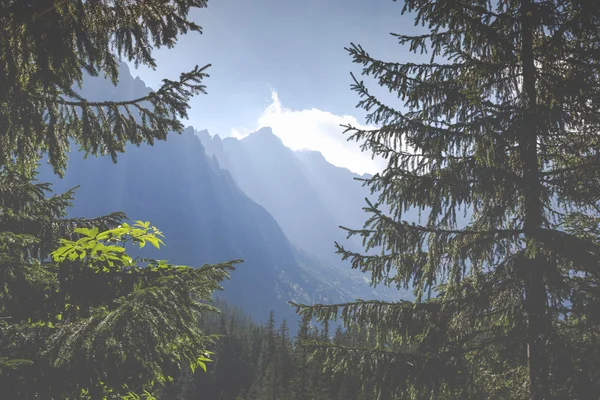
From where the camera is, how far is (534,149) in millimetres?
5836

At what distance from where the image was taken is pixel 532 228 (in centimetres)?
563

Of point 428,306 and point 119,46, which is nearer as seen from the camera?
point 119,46

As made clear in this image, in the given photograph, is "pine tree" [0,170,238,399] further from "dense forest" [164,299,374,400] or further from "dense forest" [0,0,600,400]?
"dense forest" [164,299,374,400]

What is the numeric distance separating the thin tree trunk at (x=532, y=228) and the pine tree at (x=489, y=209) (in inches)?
0.8

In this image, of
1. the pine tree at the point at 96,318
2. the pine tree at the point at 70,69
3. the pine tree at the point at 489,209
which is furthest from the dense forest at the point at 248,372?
the pine tree at the point at 70,69

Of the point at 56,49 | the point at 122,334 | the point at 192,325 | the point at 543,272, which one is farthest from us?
the point at 543,272

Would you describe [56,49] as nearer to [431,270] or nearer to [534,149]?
[431,270]

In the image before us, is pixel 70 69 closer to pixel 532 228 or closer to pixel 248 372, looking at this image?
pixel 532 228

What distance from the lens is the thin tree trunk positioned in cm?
531

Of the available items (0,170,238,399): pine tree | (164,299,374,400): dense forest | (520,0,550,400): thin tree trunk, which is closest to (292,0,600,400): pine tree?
(520,0,550,400): thin tree trunk

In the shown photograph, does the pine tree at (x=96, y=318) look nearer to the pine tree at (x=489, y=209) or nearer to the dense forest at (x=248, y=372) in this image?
the pine tree at (x=489, y=209)

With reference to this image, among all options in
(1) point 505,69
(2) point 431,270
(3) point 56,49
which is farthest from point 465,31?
(3) point 56,49

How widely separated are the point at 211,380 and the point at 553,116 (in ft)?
208

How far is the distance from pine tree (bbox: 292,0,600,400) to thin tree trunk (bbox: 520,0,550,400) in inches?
0.8
